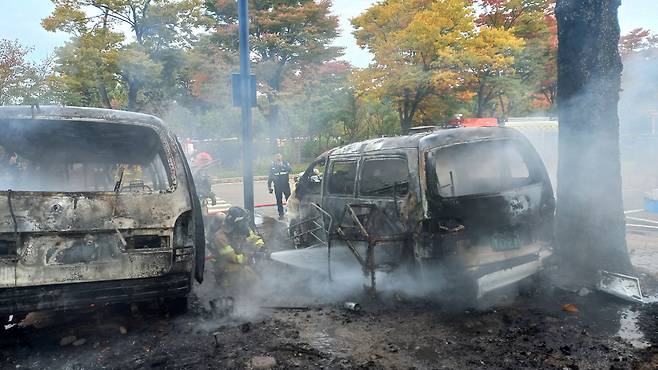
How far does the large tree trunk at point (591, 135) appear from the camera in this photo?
482 cm

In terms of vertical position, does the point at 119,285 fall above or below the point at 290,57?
below

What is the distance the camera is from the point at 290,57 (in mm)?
25609

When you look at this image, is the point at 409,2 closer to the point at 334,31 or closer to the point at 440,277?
the point at 334,31

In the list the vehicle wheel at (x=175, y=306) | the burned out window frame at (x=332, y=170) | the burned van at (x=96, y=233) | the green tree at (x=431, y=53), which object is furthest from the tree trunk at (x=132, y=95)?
the vehicle wheel at (x=175, y=306)

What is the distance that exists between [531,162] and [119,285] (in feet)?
13.3

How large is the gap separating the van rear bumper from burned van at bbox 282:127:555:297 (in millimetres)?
1695

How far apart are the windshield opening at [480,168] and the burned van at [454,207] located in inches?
0.4

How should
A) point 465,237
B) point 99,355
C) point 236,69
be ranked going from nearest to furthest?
point 99,355 < point 465,237 < point 236,69

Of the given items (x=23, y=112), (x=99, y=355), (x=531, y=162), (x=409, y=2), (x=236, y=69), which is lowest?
(x=99, y=355)

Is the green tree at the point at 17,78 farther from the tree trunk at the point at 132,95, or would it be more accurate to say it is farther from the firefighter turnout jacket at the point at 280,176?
the firefighter turnout jacket at the point at 280,176

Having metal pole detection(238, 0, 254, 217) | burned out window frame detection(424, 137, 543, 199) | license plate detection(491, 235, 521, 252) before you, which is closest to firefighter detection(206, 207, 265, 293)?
metal pole detection(238, 0, 254, 217)

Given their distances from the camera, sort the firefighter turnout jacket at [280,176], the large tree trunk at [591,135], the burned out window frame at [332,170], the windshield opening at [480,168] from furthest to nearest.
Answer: the firefighter turnout jacket at [280,176]
the burned out window frame at [332,170]
the large tree trunk at [591,135]
the windshield opening at [480,168]

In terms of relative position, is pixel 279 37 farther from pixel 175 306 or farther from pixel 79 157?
pixel 175 306

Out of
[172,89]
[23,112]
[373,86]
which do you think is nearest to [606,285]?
[23,112]
